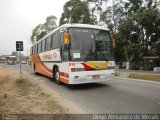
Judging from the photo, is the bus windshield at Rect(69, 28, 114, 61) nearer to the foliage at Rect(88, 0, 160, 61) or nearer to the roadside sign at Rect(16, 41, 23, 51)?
the roadside sign at Rect(16, 41, 23, 51)

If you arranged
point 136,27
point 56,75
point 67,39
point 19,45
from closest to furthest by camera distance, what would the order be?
point 67,39 < point 56,75 < point 19,45 < point 136,27

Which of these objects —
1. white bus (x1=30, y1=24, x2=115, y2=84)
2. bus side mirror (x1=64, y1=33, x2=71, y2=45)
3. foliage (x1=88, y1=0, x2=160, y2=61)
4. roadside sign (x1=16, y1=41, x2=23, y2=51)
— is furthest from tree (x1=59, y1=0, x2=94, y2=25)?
bus side mirror (x1=64, y1=33, x2=71, y2=45)

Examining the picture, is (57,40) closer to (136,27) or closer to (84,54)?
(84,54)

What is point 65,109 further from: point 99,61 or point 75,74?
point 99,61

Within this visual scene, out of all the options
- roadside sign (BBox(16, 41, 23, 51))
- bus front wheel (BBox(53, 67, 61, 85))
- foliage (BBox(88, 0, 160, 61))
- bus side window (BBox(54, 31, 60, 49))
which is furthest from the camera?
foliage (BBox(88, 0, 160, 61))

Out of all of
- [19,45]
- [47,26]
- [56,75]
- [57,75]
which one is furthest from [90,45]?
[47,26]

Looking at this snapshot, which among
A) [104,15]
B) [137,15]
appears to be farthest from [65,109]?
[104,15]

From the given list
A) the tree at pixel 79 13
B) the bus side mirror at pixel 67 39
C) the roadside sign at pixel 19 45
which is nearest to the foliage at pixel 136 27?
the tree at pixel 79 13

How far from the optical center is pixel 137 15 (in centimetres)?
4444

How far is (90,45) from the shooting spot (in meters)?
11.7

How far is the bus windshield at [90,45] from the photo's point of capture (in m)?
11.4

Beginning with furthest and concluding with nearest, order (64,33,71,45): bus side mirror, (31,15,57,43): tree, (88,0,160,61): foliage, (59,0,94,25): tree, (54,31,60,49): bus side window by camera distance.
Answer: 1. (31,15,57,43): tree
2. (59,0,94,25): tree
3. (88,0,160,61): foliage
4. (54,31,60,49): bus side window
5. (64,33,71,45): bus side mirror

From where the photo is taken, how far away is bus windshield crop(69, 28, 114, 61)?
37.4ft

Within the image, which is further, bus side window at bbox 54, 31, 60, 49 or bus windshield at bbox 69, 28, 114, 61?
bus side window at bbox 54, 31, 60, 49
